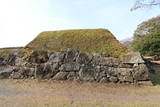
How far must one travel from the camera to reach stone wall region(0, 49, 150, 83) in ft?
38.6

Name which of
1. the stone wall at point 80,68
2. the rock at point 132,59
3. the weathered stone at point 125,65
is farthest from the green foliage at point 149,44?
the weathered stone at point 125,65

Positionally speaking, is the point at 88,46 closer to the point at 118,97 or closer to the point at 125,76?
the point at 125,76

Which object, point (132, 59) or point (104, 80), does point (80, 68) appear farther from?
point (132, 59)

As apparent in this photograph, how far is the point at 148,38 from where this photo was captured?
31828 mm

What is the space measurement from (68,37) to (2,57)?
13.4 feet

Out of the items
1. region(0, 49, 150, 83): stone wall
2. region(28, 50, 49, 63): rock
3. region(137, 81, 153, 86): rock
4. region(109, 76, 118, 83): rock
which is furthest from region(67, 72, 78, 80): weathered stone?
region(137, 81, 153, 86): rock

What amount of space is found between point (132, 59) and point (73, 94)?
4.62 metres

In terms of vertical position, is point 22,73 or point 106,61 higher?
point 106,61

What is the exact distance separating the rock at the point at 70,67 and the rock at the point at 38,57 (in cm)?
98

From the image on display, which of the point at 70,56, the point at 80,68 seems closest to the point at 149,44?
the point at 70,56

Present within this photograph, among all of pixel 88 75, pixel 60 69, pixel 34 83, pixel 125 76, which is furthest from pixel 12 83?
pixel 125 76

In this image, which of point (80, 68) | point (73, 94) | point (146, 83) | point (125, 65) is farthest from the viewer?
point (125, 65)

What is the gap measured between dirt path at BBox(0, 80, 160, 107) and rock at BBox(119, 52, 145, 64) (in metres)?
1.45

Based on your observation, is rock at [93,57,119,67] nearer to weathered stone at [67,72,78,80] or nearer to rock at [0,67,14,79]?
weathered stone at [67,72,78,80]
